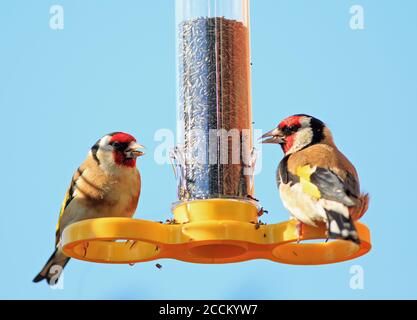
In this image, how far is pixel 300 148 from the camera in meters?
7.27

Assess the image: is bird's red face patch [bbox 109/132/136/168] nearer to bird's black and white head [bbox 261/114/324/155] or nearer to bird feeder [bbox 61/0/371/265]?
bird feeder [bbox 61/0/371/265]

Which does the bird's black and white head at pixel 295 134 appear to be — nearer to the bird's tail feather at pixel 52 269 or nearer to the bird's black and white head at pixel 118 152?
the bird's black and white head at pixel 118 152

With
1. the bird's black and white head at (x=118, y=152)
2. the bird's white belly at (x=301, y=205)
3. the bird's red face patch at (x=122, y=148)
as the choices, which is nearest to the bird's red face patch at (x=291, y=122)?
the bird's white belly at (x=301, y=205)

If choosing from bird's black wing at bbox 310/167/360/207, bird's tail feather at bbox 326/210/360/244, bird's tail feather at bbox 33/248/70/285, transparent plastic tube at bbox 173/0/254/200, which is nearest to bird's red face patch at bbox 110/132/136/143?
transparent plastic tube at bbox 173/0/254/200

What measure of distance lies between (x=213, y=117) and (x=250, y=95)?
39 centimetres

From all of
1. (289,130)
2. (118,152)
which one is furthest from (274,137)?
(118,152)

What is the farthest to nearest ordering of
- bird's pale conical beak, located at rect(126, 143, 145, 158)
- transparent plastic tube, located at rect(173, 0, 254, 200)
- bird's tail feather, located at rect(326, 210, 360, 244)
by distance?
1. bird's pale conical beak, located at rect(126, 143, 145, 158)
2. transparent plastic tube, located at rect(173, 0, 254, 200)
3. bird's tail feather, located at rect(326, 210, 360, 244)

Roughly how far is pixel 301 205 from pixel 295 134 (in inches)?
35.9

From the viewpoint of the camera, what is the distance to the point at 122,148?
25.6ft

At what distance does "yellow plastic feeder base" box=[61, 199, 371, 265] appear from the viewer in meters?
6.16

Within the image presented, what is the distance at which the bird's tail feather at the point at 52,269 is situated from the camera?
295 inches

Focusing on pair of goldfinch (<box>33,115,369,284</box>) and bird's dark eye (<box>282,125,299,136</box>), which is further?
bird's dark eye (<box>282,125,299,136</box>)

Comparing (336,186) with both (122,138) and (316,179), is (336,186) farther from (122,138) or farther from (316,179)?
(122,138)
